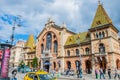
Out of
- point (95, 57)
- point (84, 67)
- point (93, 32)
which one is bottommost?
point (84, 67)

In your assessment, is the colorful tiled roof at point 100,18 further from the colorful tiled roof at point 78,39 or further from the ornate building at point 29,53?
the ornate building at point 29,53

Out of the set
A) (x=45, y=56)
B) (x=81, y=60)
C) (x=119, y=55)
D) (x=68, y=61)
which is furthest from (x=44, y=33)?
(x=119, y=55)

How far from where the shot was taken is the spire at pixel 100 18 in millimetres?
42537

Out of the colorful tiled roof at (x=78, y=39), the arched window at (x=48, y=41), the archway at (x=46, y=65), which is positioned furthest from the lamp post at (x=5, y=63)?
the arched window at (x=48, y=41)

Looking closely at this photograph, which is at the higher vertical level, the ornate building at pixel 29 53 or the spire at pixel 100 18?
the spire at pixel 100 18

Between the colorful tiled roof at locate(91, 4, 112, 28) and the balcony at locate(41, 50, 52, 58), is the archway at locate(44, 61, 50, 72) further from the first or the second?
the colorful tiled roof at locate(91, 4, 112, 28)

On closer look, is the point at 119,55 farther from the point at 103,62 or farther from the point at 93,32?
the point at 93,32

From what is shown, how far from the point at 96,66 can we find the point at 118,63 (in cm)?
629

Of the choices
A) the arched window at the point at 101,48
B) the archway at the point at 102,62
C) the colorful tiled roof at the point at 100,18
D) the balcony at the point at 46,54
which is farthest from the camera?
the balcony at the point at 46,54

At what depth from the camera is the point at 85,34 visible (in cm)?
4988

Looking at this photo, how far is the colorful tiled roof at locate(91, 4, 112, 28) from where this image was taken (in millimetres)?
42487

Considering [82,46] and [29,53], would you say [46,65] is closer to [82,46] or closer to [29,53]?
[29,53]

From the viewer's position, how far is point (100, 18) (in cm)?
4406

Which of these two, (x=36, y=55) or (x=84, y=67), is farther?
(x=36, y=55)
